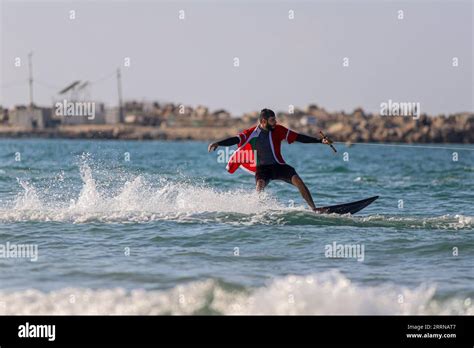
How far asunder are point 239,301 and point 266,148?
5.35 meters

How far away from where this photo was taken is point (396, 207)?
59.4ft

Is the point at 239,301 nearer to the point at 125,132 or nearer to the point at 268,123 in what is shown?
the point at 268,123

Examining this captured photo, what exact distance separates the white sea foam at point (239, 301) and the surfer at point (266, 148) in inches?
192

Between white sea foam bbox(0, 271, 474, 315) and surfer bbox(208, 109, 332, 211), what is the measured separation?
4868mm

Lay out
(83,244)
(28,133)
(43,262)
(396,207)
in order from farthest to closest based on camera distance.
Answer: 1. (28,133)
2. (396,207)
3. (83,244)
4. (43,262)

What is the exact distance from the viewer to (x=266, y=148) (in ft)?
48.4

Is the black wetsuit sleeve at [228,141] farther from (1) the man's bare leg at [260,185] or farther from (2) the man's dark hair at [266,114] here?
(1) the man's bare leg at [260,185]

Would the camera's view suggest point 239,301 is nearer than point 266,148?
Yes

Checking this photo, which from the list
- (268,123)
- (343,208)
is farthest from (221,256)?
(343,208)

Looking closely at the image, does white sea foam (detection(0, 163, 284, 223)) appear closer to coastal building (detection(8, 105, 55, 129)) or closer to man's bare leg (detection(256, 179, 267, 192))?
man's bare leg (detection(256, 179, 267, 192))

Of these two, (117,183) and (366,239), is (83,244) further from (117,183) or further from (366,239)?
(117,183)

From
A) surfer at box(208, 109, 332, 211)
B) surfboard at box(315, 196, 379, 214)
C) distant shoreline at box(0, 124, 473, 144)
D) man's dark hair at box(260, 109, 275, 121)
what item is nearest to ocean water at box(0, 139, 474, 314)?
surfboard at box(315, 196, 379, 214)

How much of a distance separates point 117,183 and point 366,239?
8.49 meters
